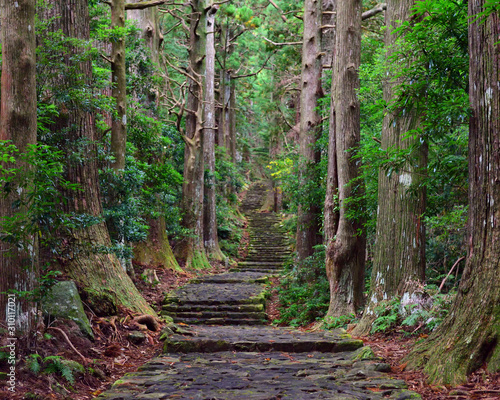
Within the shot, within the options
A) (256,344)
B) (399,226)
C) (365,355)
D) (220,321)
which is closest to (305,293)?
(220,321)

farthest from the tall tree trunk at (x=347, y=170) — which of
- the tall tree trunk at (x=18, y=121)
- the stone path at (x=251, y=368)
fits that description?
the tall tree trunk at (x=18, y=121)

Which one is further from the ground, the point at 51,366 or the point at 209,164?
the point at 209,164

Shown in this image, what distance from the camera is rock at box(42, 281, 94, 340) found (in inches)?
228

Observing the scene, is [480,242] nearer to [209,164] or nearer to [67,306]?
[67,306]

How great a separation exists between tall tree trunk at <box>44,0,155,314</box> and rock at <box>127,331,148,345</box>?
0.51m

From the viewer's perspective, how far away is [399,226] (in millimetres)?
6844

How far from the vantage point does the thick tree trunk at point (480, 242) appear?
156 inches

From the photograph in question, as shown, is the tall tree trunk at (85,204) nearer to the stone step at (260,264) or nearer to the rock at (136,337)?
the rock at (136,337)

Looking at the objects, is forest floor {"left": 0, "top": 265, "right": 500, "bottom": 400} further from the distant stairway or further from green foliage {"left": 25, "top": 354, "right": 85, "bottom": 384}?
the distant stairway

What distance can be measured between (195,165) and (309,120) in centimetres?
564

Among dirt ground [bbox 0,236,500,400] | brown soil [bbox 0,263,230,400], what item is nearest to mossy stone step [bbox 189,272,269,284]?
brown soil [bbox 0,263,230,400]

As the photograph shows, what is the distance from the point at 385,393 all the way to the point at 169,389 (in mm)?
2016

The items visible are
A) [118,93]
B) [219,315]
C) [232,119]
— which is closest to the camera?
[118,93]

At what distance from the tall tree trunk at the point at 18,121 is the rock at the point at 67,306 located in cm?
108
